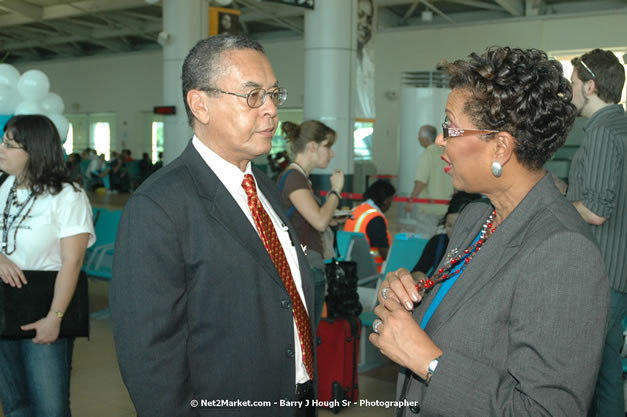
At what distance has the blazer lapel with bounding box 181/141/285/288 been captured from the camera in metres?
1.69

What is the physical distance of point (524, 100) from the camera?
4.94ft

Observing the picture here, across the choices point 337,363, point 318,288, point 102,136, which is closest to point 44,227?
point 318,288

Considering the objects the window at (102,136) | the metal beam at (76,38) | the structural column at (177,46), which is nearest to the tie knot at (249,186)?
the structural column at (177,46)

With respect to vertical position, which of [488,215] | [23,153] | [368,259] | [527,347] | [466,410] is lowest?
[368,259]

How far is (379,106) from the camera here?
850 inches

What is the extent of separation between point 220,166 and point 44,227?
1266mm

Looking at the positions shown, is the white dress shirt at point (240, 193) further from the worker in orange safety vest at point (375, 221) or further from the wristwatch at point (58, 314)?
the worker in orange safety vest at point (375, 221)

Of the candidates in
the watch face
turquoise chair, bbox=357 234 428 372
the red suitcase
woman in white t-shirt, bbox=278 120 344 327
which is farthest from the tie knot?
turquoise chair, bbox=357 234 428 372

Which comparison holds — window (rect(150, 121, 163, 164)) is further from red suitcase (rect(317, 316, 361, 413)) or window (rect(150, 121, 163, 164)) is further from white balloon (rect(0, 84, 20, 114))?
red suitcase (rect(317, 316, 361, 413))

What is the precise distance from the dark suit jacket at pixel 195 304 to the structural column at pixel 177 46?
11.1 metres

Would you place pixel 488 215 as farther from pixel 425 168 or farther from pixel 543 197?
pixel 425 168

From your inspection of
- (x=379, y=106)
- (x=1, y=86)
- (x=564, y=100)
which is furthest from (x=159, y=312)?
(x=379, y=106)

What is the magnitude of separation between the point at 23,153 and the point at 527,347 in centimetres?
234

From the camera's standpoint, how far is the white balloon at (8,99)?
14.9 feet
